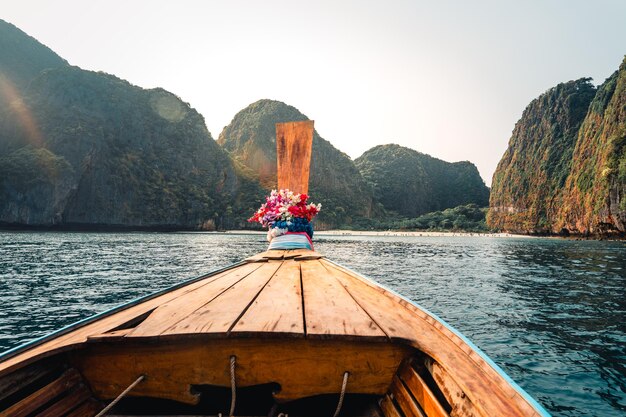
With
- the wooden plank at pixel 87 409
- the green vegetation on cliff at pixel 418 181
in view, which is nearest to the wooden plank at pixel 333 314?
the wooden plank at pixel 87 409

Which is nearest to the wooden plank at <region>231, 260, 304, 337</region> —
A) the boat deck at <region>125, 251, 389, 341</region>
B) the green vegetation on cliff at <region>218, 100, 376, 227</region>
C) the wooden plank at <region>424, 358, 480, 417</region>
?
the boat deck at <region>125, 251, 389, 341</region>

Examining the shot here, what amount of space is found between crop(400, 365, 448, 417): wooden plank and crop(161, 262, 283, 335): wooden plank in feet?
4.06

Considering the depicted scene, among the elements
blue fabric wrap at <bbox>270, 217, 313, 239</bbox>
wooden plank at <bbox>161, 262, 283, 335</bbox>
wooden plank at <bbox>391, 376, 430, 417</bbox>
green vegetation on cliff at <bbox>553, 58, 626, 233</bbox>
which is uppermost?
green vegetation on cliff at <bbox>553, 58, 626, 233</bbox>

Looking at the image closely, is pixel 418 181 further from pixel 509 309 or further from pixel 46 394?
pixel 46 394

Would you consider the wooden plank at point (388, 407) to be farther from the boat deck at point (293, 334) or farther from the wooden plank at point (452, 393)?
the wooden plank at point (452, 393)

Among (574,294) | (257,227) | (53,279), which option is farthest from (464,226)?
(53,279)

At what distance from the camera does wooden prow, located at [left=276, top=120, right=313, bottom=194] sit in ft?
33.0

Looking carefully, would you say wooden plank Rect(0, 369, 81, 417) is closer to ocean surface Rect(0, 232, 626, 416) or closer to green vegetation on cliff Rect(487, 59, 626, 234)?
ocean surface Rect(0, 232, 626, 416)

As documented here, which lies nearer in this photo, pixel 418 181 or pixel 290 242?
pixel 290 242

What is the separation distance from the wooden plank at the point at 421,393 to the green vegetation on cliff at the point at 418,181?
163 metres

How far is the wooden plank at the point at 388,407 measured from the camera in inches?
87.1

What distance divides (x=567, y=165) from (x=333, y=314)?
10147cm

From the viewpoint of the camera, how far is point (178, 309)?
2.87m

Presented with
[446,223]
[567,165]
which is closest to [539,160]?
[567,165]
